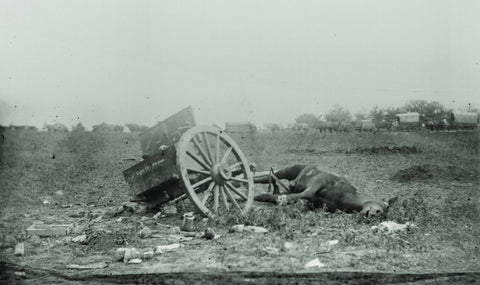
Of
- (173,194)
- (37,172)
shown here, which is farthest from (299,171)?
(37,172)

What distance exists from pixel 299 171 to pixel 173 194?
298cm

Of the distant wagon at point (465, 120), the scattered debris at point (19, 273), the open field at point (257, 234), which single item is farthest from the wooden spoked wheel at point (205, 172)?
the distant wagon at point (465, 120)

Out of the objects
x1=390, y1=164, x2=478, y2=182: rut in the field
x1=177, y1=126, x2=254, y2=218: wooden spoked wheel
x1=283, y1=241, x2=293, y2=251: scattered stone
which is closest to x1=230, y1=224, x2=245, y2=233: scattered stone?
x1=177, y1=126, x2=254, y2=218: wooden spoked wheel

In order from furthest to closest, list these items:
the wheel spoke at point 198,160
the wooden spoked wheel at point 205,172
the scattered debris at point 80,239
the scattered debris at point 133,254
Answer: the wheel spoke at point 198,160 → the wooden spoked wheel at point 205,172 → the scattered debris at point 80,239 → the scattered debris at point 133,254

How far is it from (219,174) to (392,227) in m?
2.55

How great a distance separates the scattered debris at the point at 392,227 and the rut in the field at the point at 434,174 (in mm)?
5301

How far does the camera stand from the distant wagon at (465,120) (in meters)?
32.9

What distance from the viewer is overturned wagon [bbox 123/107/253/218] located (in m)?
6.24

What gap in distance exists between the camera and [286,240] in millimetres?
5398

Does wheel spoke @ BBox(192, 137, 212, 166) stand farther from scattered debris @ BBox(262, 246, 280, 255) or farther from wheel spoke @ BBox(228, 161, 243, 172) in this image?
scattered debris @ BBox(262, 246, 280, 255)

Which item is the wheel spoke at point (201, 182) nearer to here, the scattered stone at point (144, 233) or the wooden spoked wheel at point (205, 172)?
the wooden spoked wheel at point (205, 172)

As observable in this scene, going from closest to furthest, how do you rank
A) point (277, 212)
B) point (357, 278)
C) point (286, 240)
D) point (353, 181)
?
point (357, 278), point (286, 240), point (277, 212), point (353, 181)

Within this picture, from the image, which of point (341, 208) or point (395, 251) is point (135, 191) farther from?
point (395, 251)

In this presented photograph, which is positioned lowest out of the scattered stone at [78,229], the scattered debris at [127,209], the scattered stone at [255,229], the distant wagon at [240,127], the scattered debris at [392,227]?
the scattered stone at [78,229]
